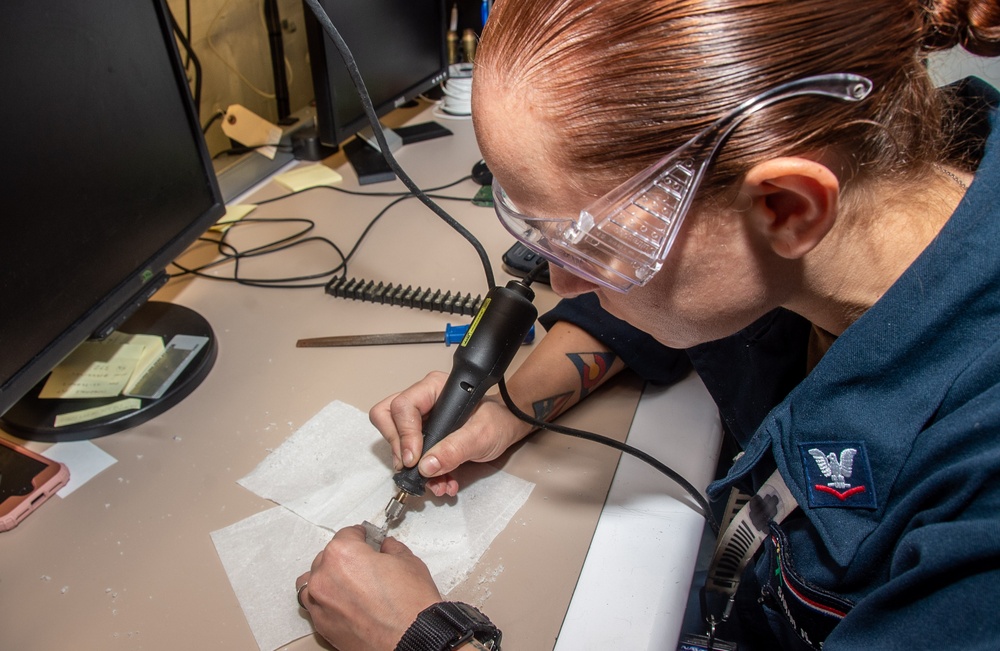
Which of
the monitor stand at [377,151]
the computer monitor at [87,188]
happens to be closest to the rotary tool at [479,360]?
the computer monitor at [87,188]

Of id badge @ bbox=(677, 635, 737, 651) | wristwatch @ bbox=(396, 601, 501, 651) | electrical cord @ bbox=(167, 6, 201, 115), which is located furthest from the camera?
electrical cord @ bbox=(167, 6, 201, 115)

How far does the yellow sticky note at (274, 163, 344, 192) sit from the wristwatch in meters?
0.98

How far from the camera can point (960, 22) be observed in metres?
0.52

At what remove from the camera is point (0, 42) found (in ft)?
2.25

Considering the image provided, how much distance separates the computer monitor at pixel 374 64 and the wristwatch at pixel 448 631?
97 cm

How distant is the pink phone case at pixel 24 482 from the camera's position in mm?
744

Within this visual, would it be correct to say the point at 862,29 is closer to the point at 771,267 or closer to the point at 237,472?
the point at 771,267

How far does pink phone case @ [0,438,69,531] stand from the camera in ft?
2.44

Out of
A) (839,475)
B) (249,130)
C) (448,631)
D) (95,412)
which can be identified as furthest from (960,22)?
(249,130)

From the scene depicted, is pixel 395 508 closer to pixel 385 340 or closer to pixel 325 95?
pixel 385 340

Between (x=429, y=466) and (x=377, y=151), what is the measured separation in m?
0.92

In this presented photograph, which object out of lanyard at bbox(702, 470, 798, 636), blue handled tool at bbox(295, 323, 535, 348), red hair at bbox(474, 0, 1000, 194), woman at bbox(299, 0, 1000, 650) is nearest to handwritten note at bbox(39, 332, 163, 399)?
blue handled tool at bbox(295, 323, 535, 348)

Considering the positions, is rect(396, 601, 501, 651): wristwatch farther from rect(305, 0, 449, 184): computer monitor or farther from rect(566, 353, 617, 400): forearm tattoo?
rect(305, 0, 449, 184): computer monitor

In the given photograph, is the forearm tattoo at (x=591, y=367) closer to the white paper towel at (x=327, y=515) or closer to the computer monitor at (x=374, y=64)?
the white paper towel at (x=327, y=515)
